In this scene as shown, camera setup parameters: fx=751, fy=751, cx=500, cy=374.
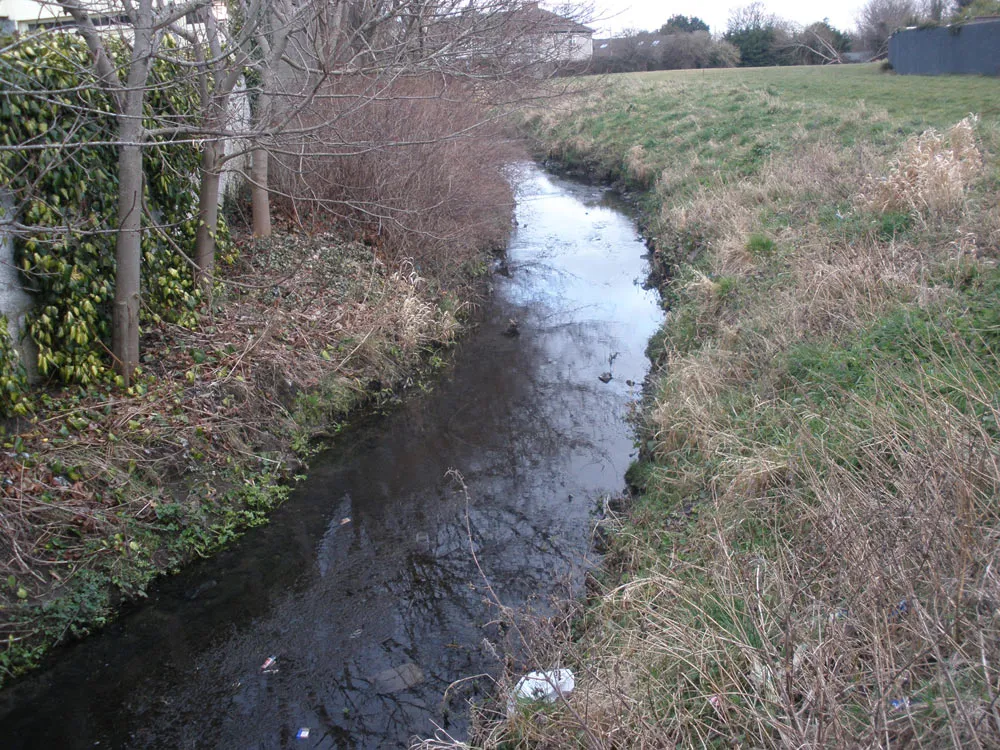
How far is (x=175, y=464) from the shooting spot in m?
6.48

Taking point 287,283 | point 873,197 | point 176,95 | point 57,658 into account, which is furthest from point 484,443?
point 873,197

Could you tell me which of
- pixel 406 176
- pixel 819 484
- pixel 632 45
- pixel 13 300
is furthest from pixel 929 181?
pixel 632 45

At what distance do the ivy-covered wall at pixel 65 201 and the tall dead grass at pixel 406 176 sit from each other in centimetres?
321

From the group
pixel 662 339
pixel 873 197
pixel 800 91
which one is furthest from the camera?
pixel 800 91

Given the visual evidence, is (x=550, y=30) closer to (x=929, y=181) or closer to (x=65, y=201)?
(x=929, y=181)

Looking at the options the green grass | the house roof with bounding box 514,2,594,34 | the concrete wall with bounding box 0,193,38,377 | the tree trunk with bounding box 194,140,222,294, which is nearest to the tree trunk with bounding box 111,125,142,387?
the concrete wall with bounding box 0,193,38,377

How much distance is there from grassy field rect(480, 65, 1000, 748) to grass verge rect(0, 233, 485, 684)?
123 inches

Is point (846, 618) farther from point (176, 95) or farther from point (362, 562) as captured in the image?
point (176, 95)

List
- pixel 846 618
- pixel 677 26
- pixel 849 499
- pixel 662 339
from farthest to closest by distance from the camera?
1. pixel 677 26
2. pixel 662 339
3. pixel 849 499
4. pixel 846 618

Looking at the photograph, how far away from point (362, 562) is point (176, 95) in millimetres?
5257

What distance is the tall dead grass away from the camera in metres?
10.3

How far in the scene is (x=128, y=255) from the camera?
6605 mm

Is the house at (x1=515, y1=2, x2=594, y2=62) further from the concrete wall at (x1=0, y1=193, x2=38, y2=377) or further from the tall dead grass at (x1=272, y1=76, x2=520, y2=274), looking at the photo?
the concrete wall at (x1=0, y1=193, x2=38, y2=377)

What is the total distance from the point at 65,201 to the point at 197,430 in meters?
2.19
